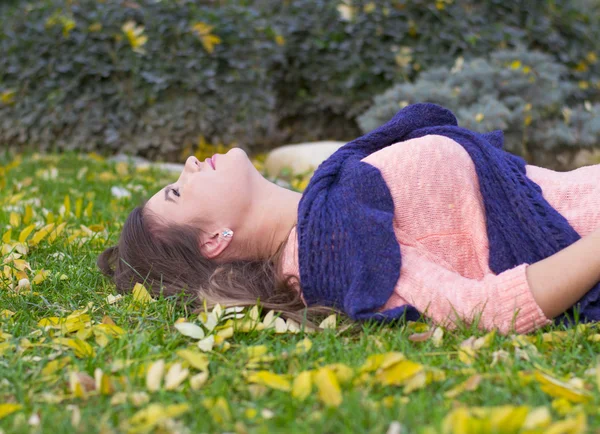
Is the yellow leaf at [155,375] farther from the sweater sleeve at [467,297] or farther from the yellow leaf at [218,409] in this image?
the sweater sleeve at [467,297]

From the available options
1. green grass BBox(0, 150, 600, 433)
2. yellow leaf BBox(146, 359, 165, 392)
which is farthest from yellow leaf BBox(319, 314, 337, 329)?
yellow leaf BBox(146, 359, 165, 392)

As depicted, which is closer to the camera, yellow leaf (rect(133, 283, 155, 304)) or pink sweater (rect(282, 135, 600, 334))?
pink sweater (rect(282, 135, 600, 334))

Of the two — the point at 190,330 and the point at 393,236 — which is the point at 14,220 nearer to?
the point at 190,330

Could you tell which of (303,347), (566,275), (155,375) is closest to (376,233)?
(303,347)

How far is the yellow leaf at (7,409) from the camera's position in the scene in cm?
151

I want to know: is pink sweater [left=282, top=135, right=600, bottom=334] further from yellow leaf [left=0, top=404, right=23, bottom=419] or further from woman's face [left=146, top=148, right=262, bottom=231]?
yellow leaf [left=0, top=404, right=23, bottom=419]

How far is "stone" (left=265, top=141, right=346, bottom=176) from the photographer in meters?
5.01

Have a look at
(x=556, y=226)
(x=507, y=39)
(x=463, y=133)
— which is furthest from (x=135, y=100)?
(x=556, y=226)

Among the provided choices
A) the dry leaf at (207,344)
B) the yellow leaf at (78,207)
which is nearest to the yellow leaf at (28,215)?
the yellow leaf at (78,207)

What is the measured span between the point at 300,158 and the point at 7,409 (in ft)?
12.3

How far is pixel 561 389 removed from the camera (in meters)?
1.49

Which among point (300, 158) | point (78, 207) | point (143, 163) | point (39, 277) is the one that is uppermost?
point (39, 277)

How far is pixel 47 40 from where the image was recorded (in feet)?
18.1

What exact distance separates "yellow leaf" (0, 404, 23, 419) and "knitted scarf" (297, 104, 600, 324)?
3.03 ft
